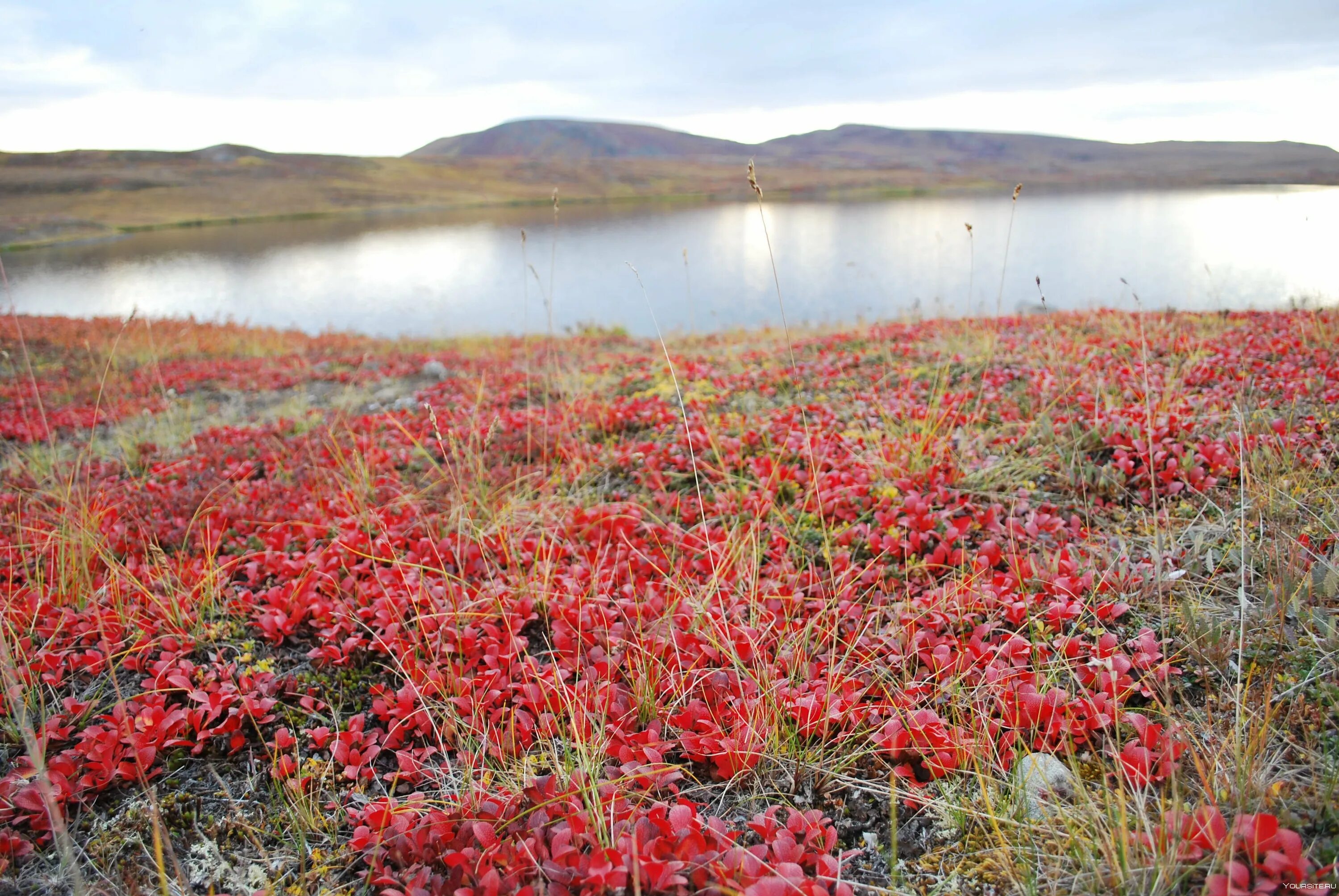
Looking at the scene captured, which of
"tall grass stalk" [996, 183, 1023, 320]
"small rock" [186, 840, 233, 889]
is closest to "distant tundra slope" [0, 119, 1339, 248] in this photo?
"tall grass stalk" [996, 183, 1023, 320]

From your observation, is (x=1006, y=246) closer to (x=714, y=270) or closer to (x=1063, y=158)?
(x=714, y=270)

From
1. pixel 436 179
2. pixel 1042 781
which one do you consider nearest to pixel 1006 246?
pixel 1042 781

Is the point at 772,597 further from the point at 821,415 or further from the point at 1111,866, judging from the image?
the point at 821,415

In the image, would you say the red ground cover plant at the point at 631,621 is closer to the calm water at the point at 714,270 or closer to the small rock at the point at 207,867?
the small rock at the point at 207,867

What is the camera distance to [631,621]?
10.7ft

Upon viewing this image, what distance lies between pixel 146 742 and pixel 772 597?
259cm

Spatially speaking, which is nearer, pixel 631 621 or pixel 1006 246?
pixel 631 621

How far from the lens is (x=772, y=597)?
3240mm

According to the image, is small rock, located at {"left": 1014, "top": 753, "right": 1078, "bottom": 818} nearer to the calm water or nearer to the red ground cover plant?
the red ground cover plant

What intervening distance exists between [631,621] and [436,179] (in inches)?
4492

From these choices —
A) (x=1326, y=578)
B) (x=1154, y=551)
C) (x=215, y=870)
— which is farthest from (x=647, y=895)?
(x=1326, y=578)

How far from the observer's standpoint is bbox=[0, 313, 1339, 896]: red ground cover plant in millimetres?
2225

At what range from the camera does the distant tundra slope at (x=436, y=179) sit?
69.1 meters

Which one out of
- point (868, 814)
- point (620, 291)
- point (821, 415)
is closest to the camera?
point (868, 814)
